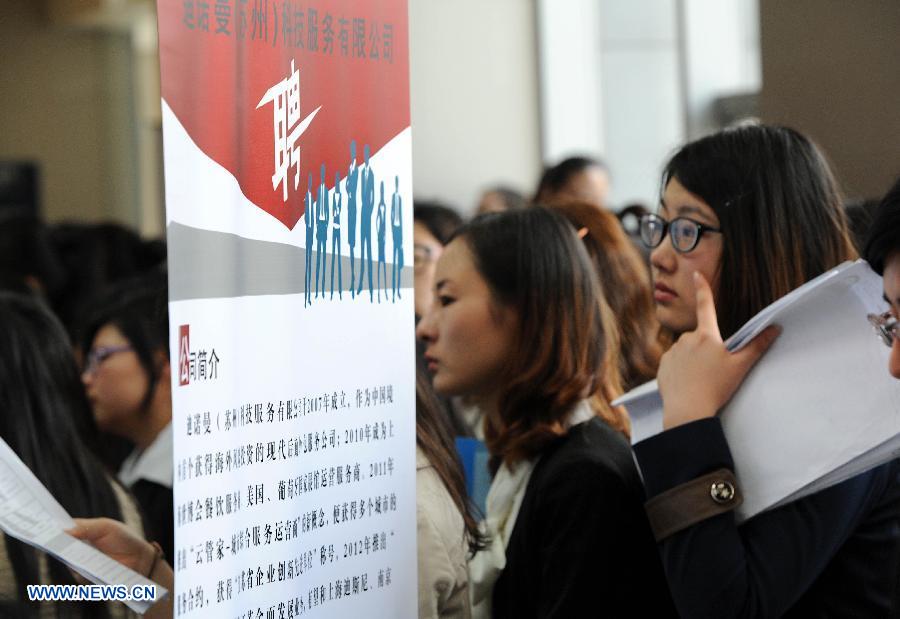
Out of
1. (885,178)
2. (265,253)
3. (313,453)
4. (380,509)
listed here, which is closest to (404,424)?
(380,509)

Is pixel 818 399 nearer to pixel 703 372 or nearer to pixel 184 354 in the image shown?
pixel 703 372

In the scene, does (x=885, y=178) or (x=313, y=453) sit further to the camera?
(x=885, y=178)

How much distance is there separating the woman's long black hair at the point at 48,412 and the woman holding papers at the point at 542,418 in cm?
66

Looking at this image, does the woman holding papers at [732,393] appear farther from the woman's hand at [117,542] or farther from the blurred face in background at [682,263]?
the woman's hand at [117,542]

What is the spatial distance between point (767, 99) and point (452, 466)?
5.76 feet

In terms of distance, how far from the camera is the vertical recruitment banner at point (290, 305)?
1278 mm

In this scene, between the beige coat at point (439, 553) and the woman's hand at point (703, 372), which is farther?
the beige coat at point (439, 553)

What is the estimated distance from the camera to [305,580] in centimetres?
148

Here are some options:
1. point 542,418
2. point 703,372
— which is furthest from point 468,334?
point 703,372

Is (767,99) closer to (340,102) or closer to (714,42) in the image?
(340,102)

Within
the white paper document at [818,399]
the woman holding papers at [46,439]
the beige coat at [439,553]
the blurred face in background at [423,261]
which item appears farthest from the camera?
the blurred face in background at [423,261]

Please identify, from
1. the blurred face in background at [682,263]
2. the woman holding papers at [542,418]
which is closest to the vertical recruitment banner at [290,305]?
the woman holding papers at [542,418]

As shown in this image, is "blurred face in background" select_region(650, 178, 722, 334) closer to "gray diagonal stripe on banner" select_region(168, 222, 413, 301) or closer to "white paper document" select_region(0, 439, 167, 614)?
"gray diagonal stripe on banner" select_region(168, 222, 413, 301)

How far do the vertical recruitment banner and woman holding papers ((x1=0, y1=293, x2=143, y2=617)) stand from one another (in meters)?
0.62
